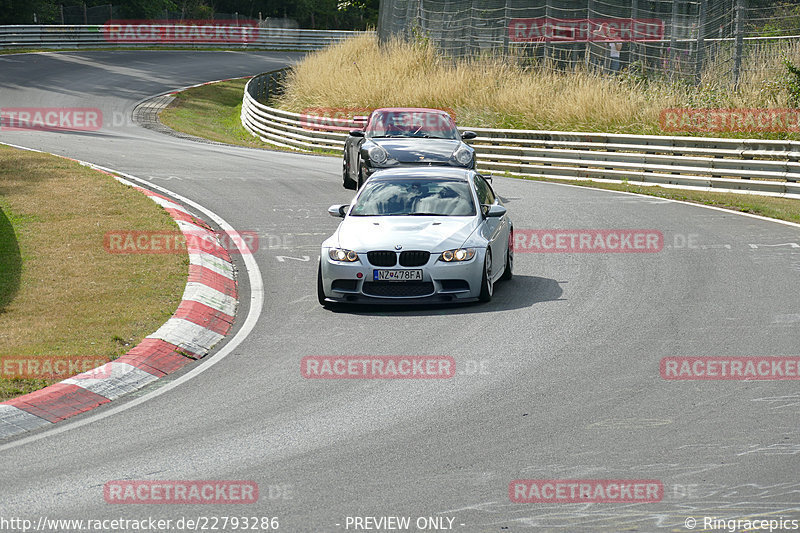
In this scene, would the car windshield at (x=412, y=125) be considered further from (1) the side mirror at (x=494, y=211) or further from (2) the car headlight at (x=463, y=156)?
(1) the side mirror at (x=494, y=211)

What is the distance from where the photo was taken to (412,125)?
20.3 meters

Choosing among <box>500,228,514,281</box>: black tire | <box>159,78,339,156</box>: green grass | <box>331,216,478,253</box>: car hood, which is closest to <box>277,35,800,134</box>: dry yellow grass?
<box>159,78,339,156</box>: green grass

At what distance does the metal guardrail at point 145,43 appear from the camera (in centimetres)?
5434

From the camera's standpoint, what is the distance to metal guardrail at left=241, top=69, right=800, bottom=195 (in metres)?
21.9

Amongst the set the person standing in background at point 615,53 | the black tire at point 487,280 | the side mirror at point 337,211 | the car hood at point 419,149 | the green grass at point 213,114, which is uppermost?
the person standing in background at point 615,53

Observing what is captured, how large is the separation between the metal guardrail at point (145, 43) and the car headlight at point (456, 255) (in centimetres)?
4349

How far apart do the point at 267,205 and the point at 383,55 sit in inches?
774

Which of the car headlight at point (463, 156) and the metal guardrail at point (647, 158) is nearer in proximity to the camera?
the car headlight at point (463, 156)

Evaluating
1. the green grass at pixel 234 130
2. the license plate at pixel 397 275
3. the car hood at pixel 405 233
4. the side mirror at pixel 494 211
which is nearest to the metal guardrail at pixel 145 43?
the green grass at pixel 234 130

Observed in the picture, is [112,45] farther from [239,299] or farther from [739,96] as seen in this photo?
[239,299]

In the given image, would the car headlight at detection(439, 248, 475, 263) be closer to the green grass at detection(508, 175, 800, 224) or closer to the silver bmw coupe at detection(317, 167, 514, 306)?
the silver bmw coupe at detection(317, 167, 514, 306)

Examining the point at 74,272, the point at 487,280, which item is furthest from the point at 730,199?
the point at 74,272

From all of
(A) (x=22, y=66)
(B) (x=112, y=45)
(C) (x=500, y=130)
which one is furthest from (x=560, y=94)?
(B) (x=112, y=45)

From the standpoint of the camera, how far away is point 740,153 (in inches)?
881
